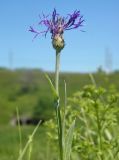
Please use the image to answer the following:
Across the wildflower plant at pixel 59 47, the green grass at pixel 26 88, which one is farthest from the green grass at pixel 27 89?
the wildflower plant at pixel 59 47

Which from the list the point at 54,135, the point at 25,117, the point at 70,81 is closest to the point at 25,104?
the point at 25,117

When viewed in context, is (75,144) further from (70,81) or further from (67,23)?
(70,81)

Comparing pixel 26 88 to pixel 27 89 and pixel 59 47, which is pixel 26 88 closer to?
pixel 27 89

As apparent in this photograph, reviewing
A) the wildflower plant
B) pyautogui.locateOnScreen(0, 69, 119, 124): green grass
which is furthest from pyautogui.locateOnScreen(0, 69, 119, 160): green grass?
the wildflower plant

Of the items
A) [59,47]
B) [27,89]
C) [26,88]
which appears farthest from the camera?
[26,88]

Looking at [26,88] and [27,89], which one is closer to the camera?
[27,89]

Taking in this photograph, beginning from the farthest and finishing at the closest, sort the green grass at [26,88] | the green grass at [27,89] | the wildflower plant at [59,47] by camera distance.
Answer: the green grass at [26,88] < the green grass at [27,89] < the wildflower plant at [59,47]

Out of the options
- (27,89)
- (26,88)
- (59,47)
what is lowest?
(27,89)

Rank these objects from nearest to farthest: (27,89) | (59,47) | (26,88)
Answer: (59,47), (27,89), (26,88)

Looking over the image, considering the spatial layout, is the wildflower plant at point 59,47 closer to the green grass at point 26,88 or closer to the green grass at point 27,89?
the green grass at point 27,89

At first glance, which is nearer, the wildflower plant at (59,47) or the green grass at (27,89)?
the wildflower plant at (59,47)

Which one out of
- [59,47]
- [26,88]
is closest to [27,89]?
[26,88]

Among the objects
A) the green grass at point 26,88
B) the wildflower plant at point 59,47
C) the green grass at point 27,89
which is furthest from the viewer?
the green grass at point 26,88
